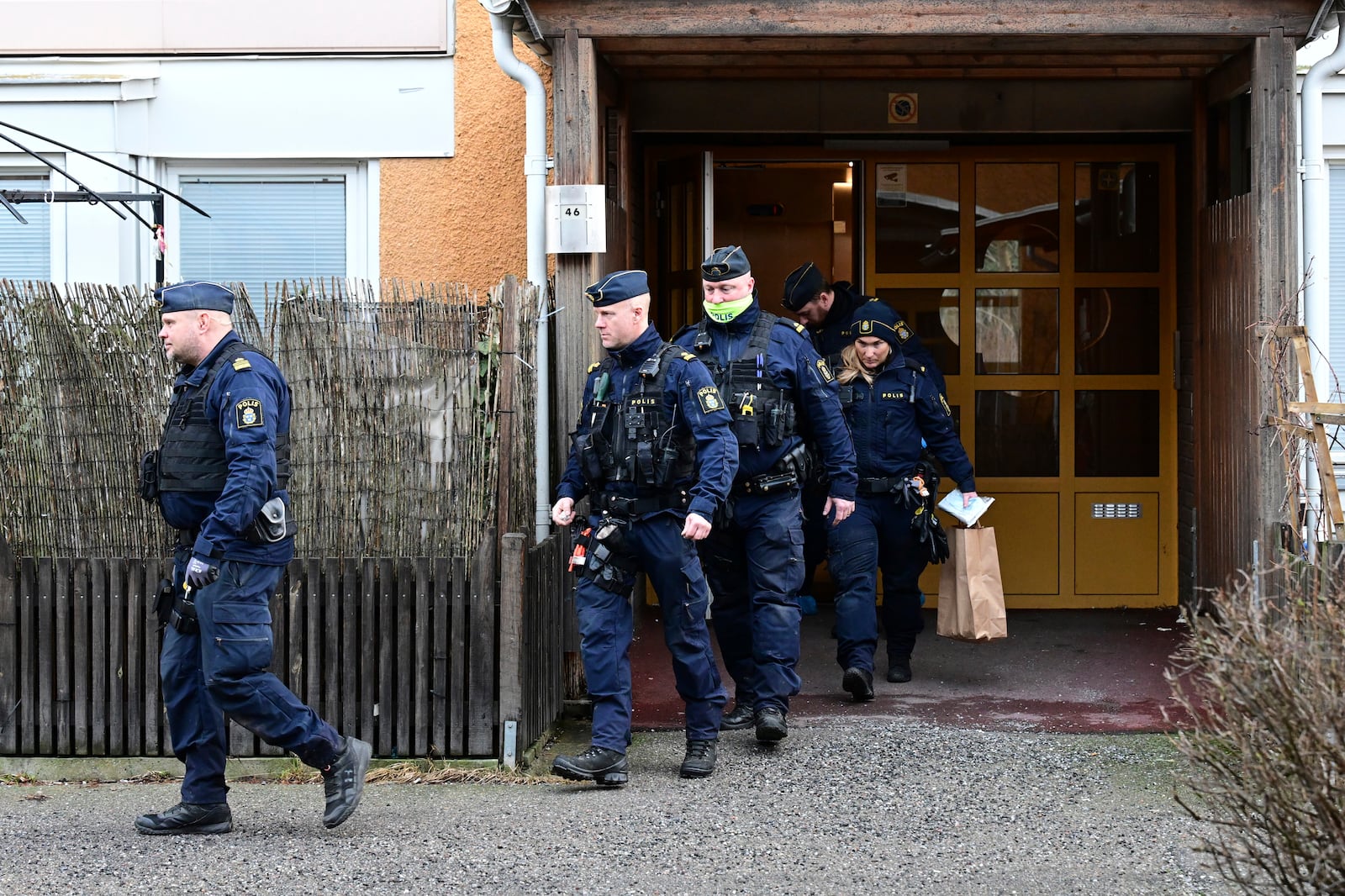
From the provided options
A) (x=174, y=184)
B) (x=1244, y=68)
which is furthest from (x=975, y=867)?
(x=174, y=184)

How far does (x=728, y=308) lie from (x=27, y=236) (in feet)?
13.8

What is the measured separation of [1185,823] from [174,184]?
19.4ft

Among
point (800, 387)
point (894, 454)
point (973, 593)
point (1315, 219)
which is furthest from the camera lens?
point (894, 454)

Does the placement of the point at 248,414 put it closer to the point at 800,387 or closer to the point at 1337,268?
the point at 800,387

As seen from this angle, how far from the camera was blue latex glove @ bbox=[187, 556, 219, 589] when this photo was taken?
4.88 m

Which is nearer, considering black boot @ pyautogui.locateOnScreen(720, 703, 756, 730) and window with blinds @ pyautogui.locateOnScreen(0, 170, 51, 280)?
black boot @ pyautogui.locateOnScreen(720, 703, 756, 730)

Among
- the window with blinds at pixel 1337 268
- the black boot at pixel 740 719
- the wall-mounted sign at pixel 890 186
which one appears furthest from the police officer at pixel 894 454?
the window with blinds at pixel 1337 268

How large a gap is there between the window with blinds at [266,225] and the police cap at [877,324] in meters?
2.82

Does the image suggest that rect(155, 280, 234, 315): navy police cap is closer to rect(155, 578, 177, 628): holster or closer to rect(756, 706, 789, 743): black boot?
rect(155, 578, 177, 628): holster

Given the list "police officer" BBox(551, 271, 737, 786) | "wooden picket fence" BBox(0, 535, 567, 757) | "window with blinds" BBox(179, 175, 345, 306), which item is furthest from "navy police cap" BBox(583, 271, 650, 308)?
"window with blinds" BBox(179, 175, 345, 306)

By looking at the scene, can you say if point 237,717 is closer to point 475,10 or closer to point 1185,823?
point 1185,823

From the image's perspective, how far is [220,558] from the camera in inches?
195

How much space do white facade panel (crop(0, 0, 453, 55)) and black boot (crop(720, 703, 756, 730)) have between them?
376cm

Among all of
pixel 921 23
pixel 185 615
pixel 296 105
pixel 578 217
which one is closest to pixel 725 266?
pixel 578 217
